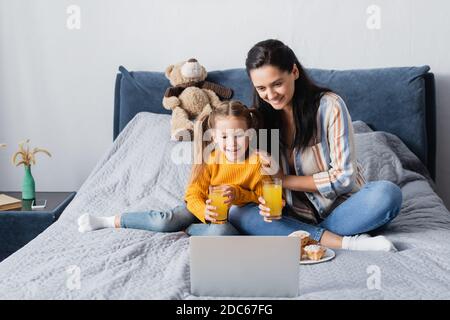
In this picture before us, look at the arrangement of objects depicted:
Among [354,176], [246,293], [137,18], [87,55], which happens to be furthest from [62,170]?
[246,293]

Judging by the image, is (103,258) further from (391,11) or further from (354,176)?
(391,11)

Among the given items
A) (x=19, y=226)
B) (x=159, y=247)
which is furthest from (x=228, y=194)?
(x=19, y=226)

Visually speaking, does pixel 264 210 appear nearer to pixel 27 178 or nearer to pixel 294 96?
pixel 294 96

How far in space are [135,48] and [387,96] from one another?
1211 mm

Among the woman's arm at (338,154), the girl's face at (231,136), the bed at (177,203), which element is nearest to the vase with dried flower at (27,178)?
the bed at (177,203)

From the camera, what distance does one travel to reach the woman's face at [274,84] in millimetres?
2127

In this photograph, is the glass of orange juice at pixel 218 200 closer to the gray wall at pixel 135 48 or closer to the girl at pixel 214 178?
the girl at pixel 214 178

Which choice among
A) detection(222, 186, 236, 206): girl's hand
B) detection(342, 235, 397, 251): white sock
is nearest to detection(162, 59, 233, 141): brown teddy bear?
detection(222, 186, 236, 206): girl's hand

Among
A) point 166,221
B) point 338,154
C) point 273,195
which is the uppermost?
point 338,154

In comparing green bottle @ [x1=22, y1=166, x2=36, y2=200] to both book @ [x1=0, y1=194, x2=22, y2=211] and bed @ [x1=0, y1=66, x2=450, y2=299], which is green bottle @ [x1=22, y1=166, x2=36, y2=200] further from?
bed @ [x1=0, y1=66, x2=450, y2=299]

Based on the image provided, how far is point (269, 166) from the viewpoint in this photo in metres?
2.19

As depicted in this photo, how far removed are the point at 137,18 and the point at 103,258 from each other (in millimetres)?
1625

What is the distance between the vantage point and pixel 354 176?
2217 mm
